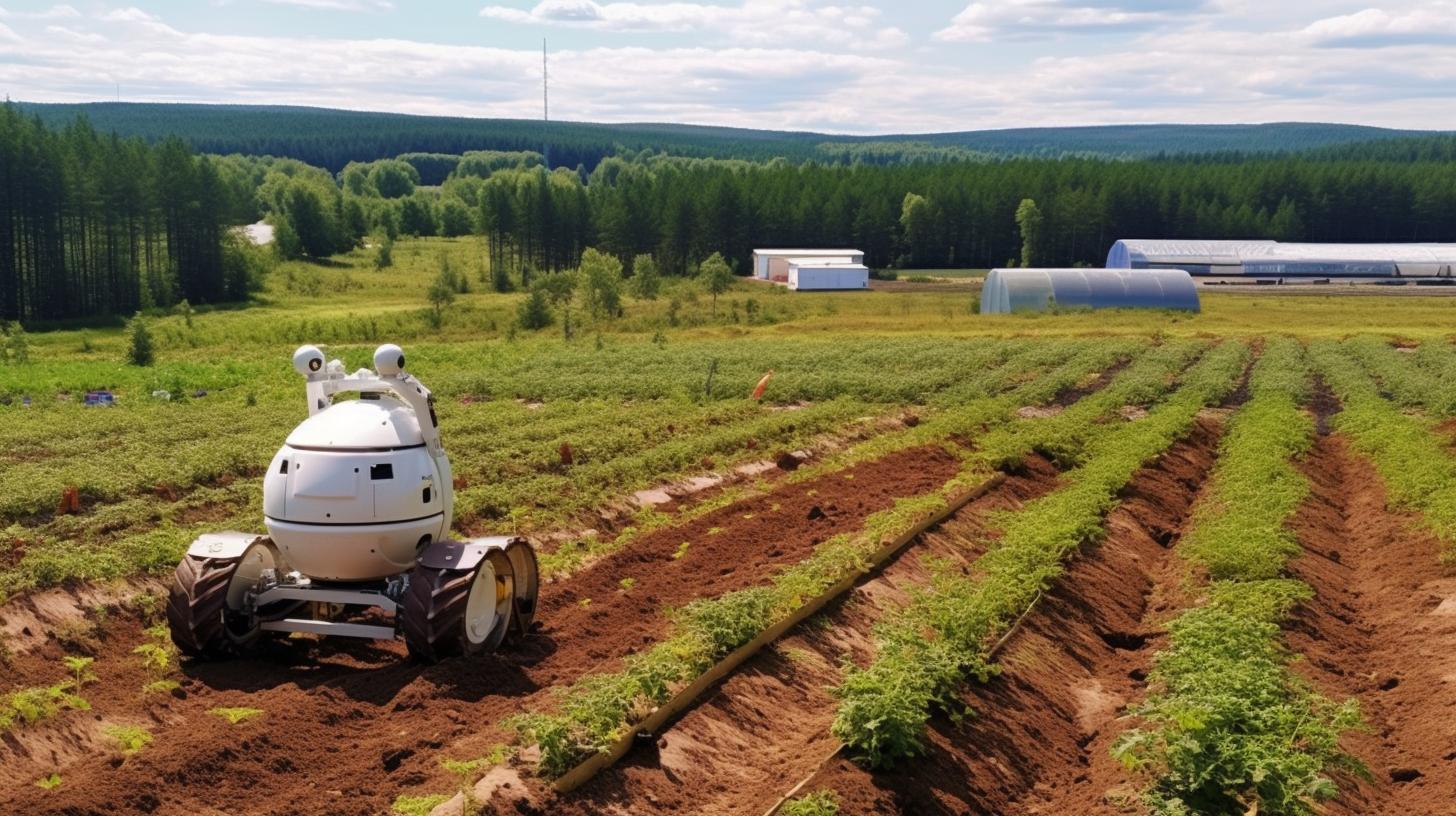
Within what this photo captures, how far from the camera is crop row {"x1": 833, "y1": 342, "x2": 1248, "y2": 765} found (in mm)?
10102

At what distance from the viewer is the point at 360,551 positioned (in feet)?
38.1

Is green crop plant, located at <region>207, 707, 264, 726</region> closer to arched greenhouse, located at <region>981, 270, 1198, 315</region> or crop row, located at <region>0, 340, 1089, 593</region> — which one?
crop row, located at <region>0, 340, 1089, 593</region>

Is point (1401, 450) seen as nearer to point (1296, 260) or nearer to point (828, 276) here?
point (828, 276)

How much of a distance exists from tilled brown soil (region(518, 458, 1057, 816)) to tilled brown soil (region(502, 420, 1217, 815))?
16mm

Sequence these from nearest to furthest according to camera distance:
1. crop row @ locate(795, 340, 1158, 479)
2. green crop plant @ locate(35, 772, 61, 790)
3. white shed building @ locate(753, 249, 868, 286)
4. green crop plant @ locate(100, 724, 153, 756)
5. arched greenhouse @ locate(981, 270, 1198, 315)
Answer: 1. green crop plant @ locate(35, 772, 61, 790)
2. green crop plant @ locate(100, 724, 153, 756)
3. crop row @ locate(795, 340, 1158, 479)
4. arched greenhouse @ locate(981, 270, 1198, 315)
5. white shed building @ locate(753, 249, 868, 286)

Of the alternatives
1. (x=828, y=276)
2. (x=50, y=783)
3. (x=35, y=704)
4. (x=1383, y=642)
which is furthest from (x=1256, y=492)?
(x=828, y=276)

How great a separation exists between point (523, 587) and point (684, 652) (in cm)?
239

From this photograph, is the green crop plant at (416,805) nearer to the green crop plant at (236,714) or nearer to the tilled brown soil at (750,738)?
the tilled brown soil at (750,738)

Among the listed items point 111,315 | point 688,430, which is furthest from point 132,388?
point 111,315

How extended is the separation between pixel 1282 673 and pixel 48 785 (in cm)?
1090

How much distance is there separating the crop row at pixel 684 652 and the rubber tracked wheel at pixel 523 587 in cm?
146

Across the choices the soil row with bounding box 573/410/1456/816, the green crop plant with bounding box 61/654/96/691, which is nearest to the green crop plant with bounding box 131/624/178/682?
the green crop plant with bounding box 61/654/96/691

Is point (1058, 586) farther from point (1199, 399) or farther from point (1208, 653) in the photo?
point (1199, 399)

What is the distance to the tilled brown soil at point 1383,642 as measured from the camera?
10727 mm
